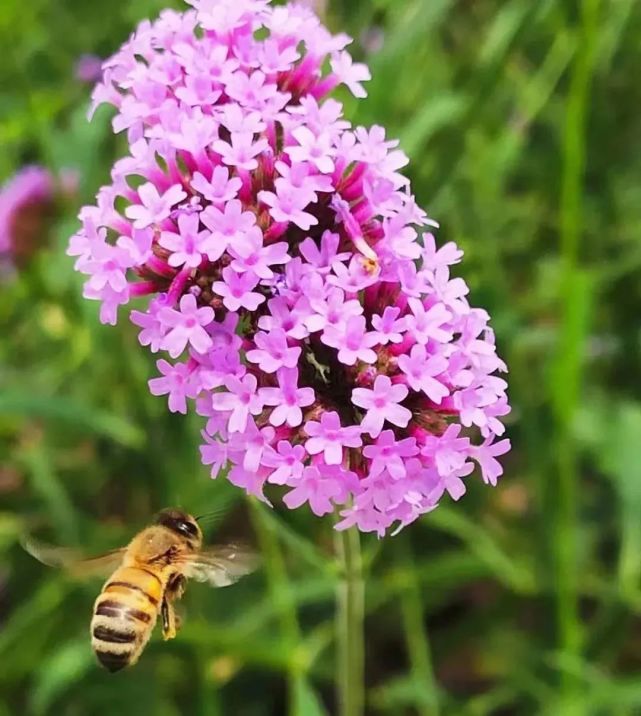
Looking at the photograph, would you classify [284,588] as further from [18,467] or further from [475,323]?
[475,323]

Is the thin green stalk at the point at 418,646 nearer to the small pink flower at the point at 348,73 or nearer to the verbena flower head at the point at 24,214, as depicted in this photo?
the small pink flower at the point at 348,73

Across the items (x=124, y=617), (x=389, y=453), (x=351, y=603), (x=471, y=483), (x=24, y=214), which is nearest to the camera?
(x=389, y=453)

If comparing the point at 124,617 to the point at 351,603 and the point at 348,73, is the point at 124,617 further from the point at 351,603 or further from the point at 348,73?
the point at 348,73

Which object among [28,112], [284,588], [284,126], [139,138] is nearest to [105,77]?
[139,138]

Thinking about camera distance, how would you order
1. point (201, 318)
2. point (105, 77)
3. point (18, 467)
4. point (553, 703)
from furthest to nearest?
1. point (18, 467)
2. point (553, 703)
3. point (105, 77)
4. point (201, 318)

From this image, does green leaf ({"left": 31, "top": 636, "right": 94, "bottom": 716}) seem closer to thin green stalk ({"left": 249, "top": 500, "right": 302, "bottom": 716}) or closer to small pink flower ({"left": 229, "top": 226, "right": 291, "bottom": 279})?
thin green stalk ({"left": 249, "top": 500, "right": 302, "bottom": 716})

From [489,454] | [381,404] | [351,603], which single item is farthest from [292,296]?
[351,603]
